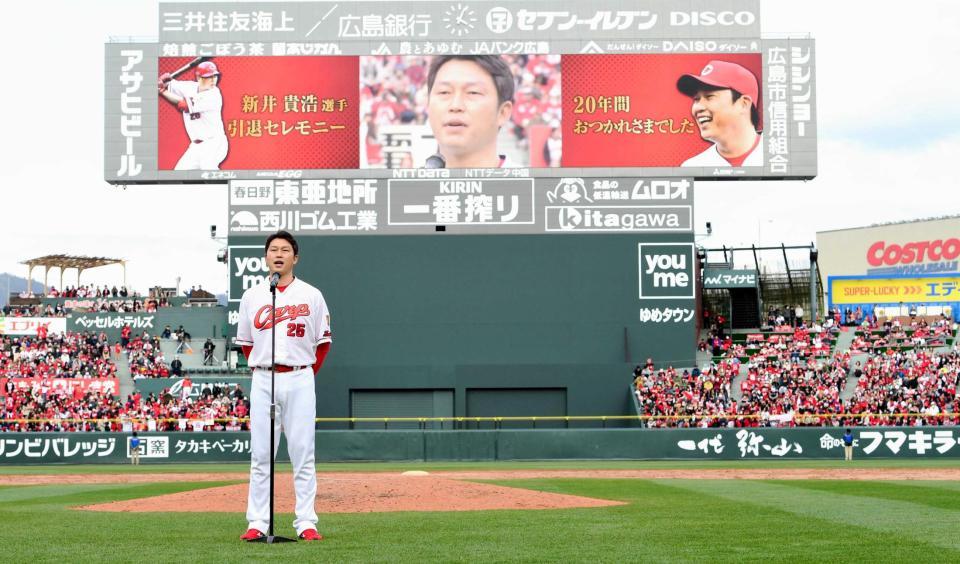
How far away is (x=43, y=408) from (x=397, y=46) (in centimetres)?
1513

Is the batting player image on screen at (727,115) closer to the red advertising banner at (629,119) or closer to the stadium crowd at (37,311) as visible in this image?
the red advertising banner at (629,119)

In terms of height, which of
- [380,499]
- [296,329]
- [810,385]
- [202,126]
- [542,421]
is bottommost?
[542,421]

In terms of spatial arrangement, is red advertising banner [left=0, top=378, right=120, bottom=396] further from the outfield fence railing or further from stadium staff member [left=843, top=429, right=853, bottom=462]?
stadium staff member [left=843, top=429, right=853, bottom=462]

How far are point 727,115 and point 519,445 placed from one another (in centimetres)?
1211

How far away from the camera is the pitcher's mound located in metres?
11.5

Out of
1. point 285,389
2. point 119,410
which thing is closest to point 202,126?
point 119,410

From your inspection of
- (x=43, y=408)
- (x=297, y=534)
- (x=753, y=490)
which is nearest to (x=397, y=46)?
(x=43, y=408)

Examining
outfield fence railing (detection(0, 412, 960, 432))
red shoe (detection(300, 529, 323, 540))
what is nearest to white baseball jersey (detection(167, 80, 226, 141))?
outfield fence railing (detection(0, 412, 960, 432))

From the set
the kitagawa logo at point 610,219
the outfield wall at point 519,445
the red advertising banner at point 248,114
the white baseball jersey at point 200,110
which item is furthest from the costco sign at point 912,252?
the white baseball jersey at point 200,110

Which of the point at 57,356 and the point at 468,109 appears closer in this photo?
the point at 468,109

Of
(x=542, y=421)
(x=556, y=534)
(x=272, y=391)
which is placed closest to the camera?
(x=272, y=391)

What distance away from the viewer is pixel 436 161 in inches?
1356

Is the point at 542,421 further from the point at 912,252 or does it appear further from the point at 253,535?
the point at 912,252

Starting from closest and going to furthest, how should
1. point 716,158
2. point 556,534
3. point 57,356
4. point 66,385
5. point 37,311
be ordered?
point 556,534 < point 716,158 < point 66,385 < point 57,356 < point 37,311
